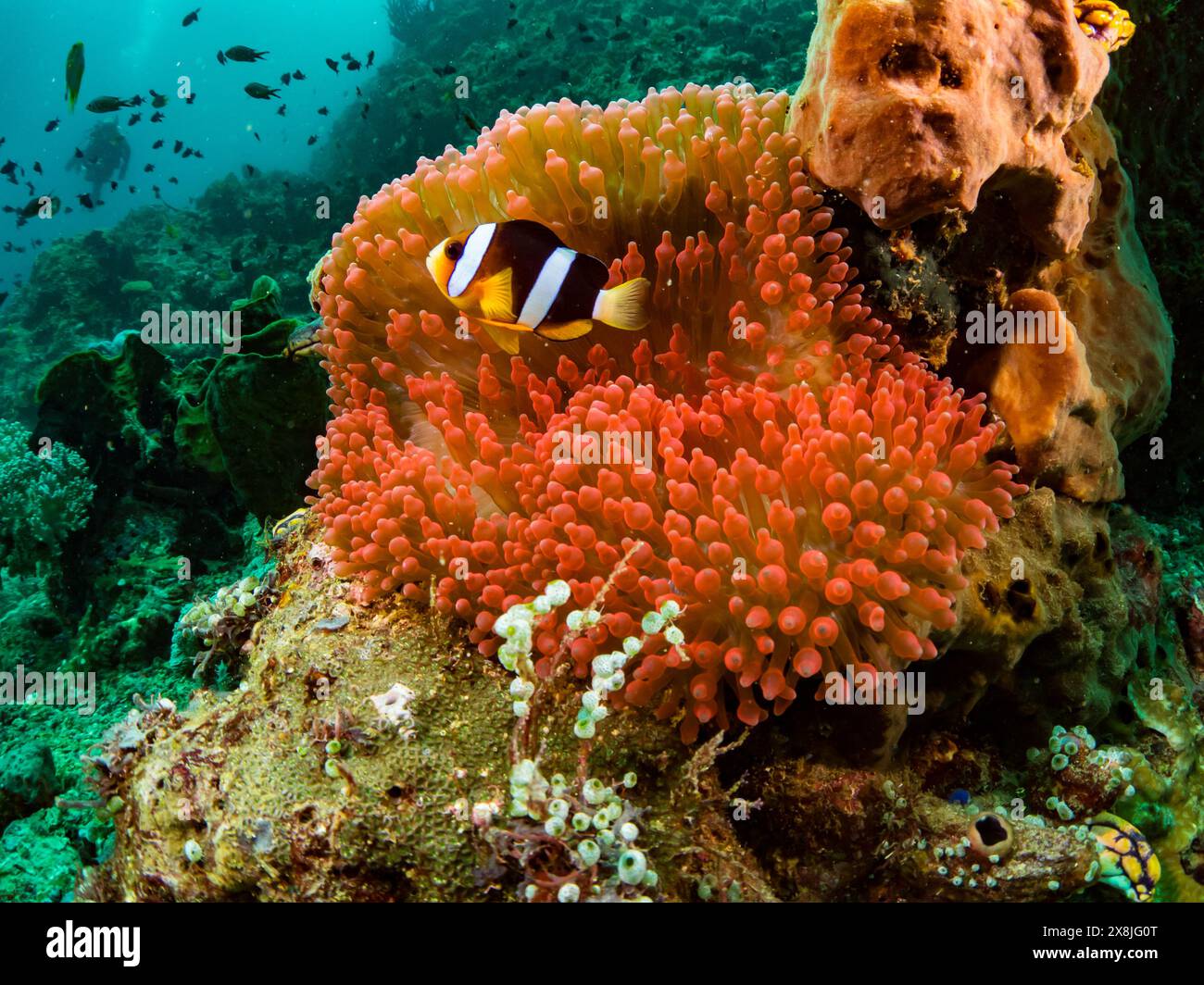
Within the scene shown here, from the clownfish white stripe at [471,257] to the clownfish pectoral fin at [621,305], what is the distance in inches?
15.5

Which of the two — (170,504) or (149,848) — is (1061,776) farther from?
(170,504)

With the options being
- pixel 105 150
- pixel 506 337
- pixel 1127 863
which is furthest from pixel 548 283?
pixel 105 150

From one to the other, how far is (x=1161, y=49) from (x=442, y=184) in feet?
13.1

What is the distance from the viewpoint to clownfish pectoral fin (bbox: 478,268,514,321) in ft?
7.46

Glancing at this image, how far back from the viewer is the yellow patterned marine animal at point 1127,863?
2.58 m

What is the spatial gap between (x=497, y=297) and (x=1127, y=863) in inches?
112

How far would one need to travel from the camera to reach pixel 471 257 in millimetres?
2334

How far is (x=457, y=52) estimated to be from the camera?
913 inches

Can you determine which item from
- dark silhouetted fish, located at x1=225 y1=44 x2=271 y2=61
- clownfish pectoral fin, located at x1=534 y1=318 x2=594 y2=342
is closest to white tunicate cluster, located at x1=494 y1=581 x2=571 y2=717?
clownfish pectoral fin, located at x1=534 y1=318 x2=594 y2=342

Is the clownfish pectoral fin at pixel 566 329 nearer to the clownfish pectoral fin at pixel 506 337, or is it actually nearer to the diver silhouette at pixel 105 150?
the clownfish pectoral fin at pixel 506 337

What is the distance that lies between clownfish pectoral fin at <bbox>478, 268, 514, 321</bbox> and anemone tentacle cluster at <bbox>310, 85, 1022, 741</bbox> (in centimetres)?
37

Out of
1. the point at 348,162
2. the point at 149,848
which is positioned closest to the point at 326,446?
the point at 149,848

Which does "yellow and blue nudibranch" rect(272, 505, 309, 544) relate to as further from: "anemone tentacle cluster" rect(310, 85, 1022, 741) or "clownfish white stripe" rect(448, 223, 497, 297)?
"clownfish white stripe" rect(448, 223, 497, 297)

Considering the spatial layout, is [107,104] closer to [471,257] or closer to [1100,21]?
[471,257]
